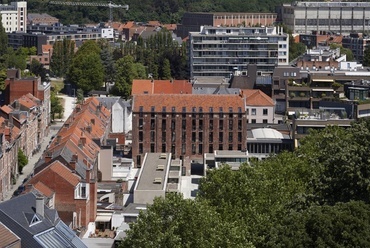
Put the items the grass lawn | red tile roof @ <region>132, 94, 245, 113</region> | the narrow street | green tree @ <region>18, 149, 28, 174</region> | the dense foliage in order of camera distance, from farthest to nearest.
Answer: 1. the grass lawn
2. red tile roof @ <region>132, 94, 245, 113</region>
3. green tree @ <region>18, 149, 28, 174</region>
4. the narrow street
5. the dense foliage

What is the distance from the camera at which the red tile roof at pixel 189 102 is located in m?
66.2

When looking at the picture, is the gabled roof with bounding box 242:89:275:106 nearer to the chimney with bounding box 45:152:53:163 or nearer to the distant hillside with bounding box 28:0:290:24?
the chimney with bounding box 45:152:53:163

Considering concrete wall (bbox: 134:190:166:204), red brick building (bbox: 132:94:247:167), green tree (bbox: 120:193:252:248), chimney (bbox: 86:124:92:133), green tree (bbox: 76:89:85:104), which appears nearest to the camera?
green tree (bbox: 120:193:252:248)

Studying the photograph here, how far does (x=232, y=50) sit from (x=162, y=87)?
45.1ft

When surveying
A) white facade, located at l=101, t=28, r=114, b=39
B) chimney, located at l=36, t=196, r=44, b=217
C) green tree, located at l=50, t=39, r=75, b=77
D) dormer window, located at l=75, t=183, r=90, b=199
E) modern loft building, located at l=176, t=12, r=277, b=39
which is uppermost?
modern loft building, located at l=176, t=12, r=277, b=39

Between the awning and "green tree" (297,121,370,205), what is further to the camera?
the awning

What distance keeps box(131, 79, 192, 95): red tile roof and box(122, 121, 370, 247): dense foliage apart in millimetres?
30323

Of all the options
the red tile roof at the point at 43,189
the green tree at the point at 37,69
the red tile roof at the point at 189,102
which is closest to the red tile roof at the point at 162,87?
the red tile roof at the point at 189,102

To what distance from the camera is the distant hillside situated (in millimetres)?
154750

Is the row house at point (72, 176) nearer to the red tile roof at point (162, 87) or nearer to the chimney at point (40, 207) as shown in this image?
the chimney at point (40, 207)

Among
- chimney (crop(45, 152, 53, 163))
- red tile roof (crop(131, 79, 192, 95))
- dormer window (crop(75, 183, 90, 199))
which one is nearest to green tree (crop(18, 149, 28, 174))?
chimney (crop(45, 152, 53, 163))

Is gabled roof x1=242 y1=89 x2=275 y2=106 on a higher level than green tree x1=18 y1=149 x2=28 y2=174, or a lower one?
higher

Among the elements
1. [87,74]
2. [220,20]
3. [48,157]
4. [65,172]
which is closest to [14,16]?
[220,20]

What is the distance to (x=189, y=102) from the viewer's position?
66.6m
